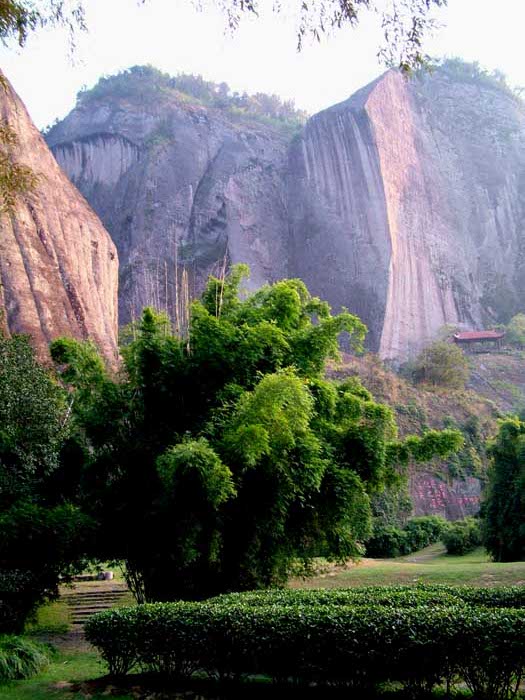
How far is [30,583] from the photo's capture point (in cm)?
1003

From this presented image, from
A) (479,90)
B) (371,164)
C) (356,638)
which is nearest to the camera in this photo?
(356,638)

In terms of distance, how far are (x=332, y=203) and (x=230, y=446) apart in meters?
42.0

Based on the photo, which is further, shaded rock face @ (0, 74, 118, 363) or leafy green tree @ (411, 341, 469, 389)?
leafy green tree @ (411, 341, 469, 389)

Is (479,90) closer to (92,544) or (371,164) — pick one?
(371,164)

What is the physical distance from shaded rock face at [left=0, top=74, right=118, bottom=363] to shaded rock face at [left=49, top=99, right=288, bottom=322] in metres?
15.3

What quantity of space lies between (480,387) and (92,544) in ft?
111

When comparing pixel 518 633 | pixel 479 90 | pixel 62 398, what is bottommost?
pixel 518 633

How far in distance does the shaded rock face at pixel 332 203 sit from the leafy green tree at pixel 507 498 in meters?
25.3

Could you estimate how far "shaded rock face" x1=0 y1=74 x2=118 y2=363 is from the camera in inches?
939

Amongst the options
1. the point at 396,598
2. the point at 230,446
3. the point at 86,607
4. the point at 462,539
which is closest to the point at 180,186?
the point at 462,539

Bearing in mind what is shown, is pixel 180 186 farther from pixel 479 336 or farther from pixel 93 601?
pixel 93 601

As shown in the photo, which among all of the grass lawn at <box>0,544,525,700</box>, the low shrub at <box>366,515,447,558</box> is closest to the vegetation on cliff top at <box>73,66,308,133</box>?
the low shrub at <box>366,515,447,558</box>

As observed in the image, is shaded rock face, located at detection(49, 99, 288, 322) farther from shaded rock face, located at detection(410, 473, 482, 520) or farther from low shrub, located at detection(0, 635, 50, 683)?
low shrub, located at detection(0, 635, 50, 683)

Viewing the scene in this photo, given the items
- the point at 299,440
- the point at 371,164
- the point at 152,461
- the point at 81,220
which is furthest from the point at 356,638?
the point at 371,164
